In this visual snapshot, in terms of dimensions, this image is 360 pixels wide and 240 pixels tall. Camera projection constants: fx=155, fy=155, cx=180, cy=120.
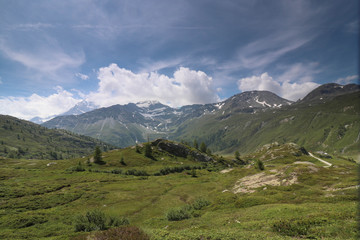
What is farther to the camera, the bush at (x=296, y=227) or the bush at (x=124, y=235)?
the bush at (x=296, y=227)

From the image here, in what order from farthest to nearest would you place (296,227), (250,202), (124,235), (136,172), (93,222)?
(136,172) < (250,202) < (93,222) < (296,227) < (124,235)

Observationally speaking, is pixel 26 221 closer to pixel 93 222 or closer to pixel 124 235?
pixel 93 222

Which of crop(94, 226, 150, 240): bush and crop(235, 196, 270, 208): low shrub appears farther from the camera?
crop(235, 196, 270, 208): low shrub

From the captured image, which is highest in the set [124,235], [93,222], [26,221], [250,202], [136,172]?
[124,235]

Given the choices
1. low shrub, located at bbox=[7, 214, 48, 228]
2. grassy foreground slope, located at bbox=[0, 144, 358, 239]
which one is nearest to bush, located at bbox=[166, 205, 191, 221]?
grassy foreground slope, located at bbox=[0, 144, 358, 239]

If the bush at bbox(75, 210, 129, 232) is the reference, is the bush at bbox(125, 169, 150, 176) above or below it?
below

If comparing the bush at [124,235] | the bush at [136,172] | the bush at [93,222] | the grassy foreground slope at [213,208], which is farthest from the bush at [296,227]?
the bush at [136,172]

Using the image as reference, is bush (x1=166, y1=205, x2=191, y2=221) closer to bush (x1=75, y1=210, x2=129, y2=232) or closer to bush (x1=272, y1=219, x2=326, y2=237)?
bush (x1=75, y1=210, x2=129, y2=232)

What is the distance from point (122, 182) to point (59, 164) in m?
68.6

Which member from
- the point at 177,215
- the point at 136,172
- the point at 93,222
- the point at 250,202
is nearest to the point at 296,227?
the point at 250,202

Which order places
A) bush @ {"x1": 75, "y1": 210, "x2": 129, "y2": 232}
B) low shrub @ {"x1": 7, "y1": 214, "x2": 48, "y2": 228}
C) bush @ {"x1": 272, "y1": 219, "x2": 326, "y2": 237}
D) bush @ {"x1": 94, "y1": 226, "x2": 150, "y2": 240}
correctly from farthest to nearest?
low shrub @ {"x1": 7, "y1": 214, "x2": 48, "y2": 228}, bush @ {"x1": 75, "y1": 210, "x2": 129, "y2": 232}, bush @ {"x1": 272, "y1": 219, "x2": 326, "y2": 237}, bush @ {"x1": 94, "y1": 226, "x2": 150, "y2": 240}

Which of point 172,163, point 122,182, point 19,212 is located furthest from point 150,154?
point 19,212

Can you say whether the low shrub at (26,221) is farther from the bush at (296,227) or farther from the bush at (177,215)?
the bush at (296,227)

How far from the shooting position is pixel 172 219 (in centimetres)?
3188
